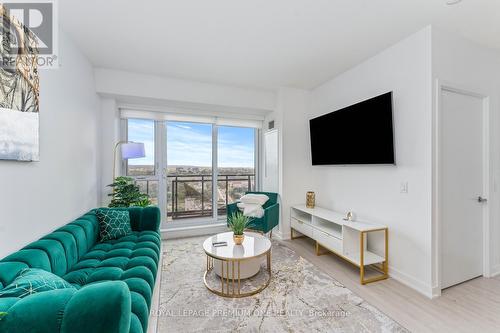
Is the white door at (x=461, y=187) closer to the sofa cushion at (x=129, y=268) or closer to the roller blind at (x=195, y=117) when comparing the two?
the sofa cushion at (x=129, y=268)

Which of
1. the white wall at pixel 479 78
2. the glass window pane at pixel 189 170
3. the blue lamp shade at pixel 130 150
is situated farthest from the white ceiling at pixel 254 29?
the glass window pane at pixel 189 170

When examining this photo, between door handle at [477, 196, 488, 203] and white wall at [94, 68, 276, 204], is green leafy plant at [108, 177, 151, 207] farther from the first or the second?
door handle at [477, 196, 488, 203]

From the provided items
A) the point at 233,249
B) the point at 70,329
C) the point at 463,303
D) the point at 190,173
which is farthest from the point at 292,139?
the point at 70,329

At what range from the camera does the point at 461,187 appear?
92.5 inches

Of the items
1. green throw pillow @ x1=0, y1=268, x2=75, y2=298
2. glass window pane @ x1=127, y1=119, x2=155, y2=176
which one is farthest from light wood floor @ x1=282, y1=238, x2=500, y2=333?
glass window pane @ x1=127, y1=119, x2=155, y2=176

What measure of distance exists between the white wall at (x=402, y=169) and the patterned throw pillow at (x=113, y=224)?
9.49 feet

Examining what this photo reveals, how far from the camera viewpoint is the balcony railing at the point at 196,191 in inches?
158

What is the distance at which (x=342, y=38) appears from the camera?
2393 millimetres

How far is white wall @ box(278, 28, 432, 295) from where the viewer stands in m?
2.17

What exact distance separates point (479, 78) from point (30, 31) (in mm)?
4331

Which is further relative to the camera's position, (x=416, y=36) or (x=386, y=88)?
(x=386, y=88)

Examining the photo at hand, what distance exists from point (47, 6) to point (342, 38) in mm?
2795

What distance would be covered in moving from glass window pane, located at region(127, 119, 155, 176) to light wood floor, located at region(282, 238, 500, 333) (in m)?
3.22

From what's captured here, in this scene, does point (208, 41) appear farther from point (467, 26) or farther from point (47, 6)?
point (467, 26)
